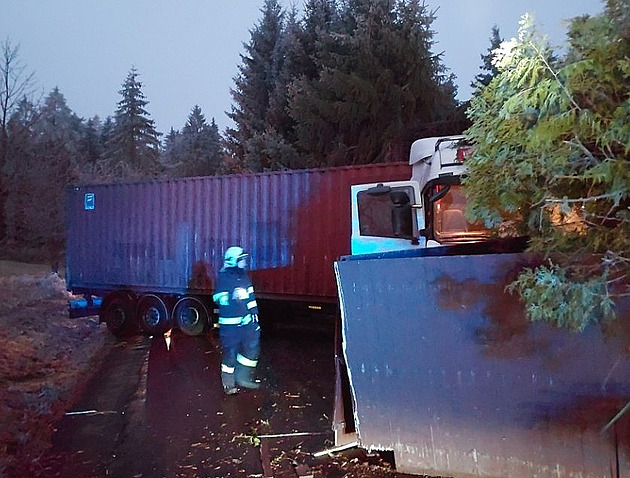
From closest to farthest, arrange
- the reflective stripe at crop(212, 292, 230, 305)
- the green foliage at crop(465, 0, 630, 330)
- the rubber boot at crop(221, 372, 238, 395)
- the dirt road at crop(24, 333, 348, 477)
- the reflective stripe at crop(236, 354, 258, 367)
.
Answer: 1. the green foliage at crop(465, 0, 630, 330)
2. the dirt road at crop(24, 333, 348, 477)
3. the reflective stripe at crop(212, 292, 230, 305)
4. the rubber boot at crop(221, 372, 238, 395)
5. the reflective stripe at crop(236, 354, 258, 367)

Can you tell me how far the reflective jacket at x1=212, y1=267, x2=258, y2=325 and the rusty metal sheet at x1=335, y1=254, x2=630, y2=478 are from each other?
2.74 m

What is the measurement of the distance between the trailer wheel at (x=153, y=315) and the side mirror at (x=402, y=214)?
6.67 meters

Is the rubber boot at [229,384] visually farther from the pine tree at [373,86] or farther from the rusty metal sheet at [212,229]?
the pine tree at [373,86]

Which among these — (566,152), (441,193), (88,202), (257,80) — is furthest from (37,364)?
(257,80)

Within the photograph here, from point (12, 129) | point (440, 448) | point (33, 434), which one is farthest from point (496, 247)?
point (12, 129)

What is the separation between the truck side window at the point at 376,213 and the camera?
6637 mm

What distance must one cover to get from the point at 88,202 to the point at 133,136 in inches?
1775

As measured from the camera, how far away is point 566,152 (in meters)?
3.01

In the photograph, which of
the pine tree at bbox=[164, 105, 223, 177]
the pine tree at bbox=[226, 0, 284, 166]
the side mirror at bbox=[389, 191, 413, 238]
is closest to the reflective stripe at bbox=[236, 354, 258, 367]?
the side mirror at bbox=[389, 191, 413, 238]

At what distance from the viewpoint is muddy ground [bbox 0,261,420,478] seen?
15.6 ft

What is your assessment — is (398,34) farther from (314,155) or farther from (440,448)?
(440,448)

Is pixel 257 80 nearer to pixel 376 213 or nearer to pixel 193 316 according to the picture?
pixel 193 316

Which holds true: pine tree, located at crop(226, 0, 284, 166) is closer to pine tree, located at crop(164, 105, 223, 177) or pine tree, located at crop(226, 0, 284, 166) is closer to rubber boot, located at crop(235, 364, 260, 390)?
pine tree, located at crop(164, 105, 223, 177)

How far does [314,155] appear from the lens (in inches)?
859
